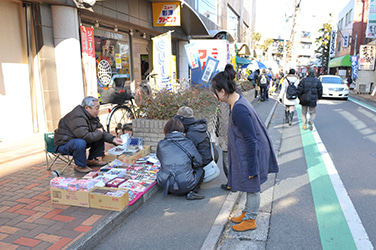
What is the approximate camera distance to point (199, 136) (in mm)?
4156

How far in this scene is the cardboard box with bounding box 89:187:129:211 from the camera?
340 cm

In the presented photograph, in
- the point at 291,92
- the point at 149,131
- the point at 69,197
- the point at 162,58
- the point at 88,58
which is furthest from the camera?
the point at 162,58

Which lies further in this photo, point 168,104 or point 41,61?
point 41,61

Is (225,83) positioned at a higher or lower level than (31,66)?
lower

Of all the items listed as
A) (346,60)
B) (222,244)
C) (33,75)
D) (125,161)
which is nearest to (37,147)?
(33,75)

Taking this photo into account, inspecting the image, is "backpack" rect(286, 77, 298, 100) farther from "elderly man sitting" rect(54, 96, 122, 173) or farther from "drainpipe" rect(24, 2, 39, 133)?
"drainpipe" rect(24, 2, 39, 133)

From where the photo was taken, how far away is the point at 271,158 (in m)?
3.15

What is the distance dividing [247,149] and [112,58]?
833 centimetres

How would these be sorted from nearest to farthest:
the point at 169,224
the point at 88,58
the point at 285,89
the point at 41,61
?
1. the point at 169,224
2. the point at 41,61
3. the point at 88,58
4. the point at 285,89

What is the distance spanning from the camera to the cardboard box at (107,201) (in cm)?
340

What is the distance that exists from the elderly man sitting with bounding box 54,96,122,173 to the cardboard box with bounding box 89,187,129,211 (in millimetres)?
1110

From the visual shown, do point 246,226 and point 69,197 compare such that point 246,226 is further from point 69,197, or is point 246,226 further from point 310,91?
point 310,91

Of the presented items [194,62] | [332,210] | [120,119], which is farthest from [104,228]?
[194,62]

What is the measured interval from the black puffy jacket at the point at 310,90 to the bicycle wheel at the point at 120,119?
504cm
